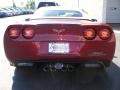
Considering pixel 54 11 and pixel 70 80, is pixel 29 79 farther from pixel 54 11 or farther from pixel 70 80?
pixel 54 11

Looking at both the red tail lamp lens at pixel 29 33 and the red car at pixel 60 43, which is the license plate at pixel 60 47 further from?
the red tail lamp lens at pixel 29 33

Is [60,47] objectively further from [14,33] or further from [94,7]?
[94,7]

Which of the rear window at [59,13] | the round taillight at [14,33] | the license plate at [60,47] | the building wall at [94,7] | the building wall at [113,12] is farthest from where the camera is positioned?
the building wall at [94,7]

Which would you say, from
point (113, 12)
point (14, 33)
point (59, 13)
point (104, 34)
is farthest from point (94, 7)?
point (14, 33)

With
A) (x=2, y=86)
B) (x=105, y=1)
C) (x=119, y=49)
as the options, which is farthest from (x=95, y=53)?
(x=105, y=1)

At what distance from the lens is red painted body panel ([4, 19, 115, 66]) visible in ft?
18.9

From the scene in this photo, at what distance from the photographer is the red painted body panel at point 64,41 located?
18.9ft

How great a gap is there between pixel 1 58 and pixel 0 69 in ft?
5.13

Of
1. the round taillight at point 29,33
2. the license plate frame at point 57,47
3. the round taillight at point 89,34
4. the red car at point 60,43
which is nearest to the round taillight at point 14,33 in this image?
the red car at point 60,43

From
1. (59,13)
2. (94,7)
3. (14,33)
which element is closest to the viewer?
(14,33)

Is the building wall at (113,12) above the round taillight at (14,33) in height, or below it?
below

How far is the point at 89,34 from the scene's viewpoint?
5805 millimetres

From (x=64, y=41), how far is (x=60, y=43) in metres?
0.08

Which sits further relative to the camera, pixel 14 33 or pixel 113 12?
pixel 113 12
